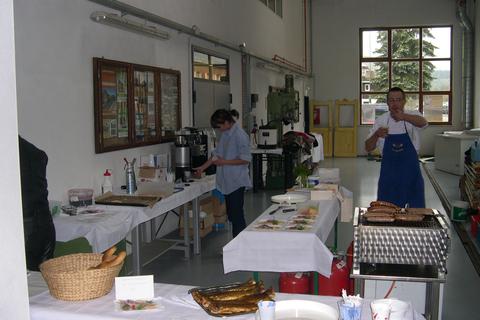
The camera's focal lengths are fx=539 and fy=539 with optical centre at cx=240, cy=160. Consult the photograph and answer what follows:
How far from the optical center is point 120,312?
1923 millimetres

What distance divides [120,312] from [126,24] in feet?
12.3

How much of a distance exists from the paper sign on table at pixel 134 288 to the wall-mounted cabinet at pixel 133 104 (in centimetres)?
299

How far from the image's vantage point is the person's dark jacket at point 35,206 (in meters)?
2.63

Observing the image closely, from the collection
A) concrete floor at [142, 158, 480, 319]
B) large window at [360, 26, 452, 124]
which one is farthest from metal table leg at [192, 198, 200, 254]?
large window at [360, 26, 452, 124]

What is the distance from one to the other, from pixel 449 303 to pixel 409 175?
104 cm

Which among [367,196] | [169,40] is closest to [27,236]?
[169,40]

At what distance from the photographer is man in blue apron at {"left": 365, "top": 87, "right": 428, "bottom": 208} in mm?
4426

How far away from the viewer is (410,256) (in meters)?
2.72

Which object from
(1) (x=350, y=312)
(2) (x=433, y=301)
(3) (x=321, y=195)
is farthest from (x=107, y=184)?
(1) (x=350, y=312)

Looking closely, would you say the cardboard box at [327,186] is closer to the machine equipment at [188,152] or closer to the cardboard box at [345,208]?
the cardboard box at [345,208]

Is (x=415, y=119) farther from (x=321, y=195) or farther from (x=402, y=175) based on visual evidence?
(x=321, y=195)

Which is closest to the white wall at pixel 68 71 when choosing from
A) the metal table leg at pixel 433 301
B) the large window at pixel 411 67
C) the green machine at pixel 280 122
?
the metal table leg at pixel 433 301

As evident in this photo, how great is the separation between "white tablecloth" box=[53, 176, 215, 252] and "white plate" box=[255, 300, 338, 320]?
1953 mm

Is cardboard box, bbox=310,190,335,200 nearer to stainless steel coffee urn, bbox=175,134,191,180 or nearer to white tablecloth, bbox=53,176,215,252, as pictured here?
white tablecloth, bbox=53,176,215,252
